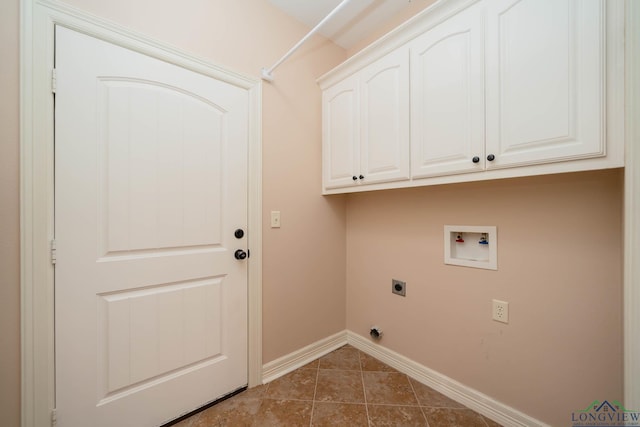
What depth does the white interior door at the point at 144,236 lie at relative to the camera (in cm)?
108

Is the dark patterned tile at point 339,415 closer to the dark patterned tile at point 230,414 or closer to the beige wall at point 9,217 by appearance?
the dark patterned tile at point 230,414

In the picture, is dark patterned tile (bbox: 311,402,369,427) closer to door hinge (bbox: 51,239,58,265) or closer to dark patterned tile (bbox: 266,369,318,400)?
dark patterned tile (bbox: 266,369,318,400)

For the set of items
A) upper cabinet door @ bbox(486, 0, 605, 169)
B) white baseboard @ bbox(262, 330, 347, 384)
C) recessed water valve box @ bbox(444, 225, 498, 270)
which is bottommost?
white baseboard @ bbox(262, 330, 347, 384)

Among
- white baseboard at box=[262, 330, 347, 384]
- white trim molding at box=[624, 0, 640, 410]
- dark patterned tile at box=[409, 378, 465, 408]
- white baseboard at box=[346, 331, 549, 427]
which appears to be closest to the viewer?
white trim molding at box=[624, 0, 640, 410]

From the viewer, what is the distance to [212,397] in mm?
1448

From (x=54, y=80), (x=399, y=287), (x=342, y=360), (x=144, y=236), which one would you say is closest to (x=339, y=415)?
(x=342, y=360)

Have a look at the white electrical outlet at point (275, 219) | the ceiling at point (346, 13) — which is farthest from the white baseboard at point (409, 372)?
the ceiling at point (346, 13)

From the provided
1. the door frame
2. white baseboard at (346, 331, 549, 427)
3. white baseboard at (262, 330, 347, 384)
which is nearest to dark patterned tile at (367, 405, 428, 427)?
white baseboard at (346, 331, 549, 427)

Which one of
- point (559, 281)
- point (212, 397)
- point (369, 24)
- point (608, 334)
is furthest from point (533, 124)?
point (212, 397)

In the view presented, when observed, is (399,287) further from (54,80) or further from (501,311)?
(54,80)

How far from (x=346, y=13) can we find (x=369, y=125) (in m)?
0.88

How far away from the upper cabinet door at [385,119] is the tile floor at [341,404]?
1.32 m

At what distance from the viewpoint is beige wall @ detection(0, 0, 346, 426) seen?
97 cm

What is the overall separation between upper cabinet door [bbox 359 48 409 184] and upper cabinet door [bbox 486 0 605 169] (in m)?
0.42
